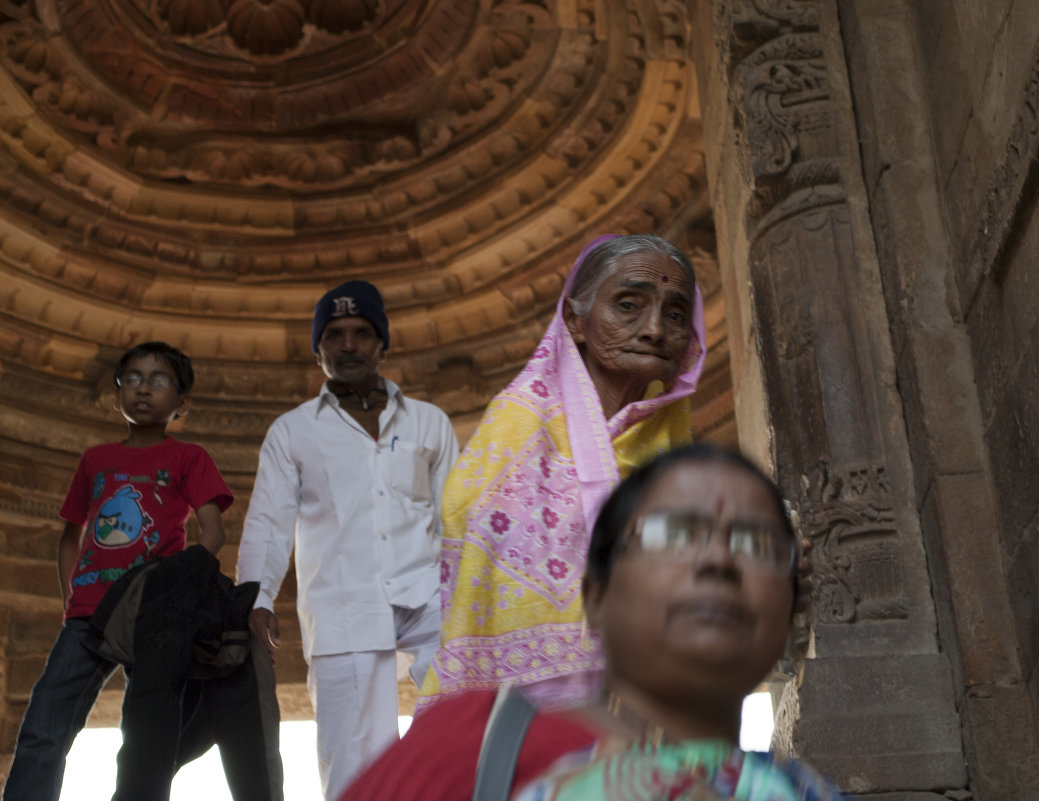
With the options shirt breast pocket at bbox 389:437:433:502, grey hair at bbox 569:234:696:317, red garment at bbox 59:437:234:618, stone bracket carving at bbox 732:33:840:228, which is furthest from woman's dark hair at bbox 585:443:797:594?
stone bracket carving at bbox 732:33:840:228

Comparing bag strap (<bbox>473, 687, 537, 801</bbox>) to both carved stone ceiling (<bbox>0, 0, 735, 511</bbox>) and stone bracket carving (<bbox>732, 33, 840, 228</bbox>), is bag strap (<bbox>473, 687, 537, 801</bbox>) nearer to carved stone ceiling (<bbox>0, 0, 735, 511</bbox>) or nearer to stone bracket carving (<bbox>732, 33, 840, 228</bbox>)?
stone bracket carving (<bbox>732, 33, 840, 228</bbox>)

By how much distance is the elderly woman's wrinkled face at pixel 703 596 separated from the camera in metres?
1.14

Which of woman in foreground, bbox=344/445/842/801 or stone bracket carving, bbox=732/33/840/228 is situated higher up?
stone bracket carving, bbox=732/33/840/228

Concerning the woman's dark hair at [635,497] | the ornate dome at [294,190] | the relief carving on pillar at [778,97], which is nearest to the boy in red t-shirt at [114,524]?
the relief carving on pillar at [778,97]

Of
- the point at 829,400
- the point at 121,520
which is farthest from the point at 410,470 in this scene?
the point at 829,400

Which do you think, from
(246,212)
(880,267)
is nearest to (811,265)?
(880,267)

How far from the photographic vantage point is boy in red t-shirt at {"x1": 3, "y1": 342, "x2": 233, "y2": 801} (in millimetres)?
3193

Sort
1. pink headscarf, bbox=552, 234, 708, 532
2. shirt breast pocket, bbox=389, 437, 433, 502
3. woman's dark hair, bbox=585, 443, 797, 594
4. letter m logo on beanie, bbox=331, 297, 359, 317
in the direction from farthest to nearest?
letter m logo on beanie, bbox=331, 297, 359, 317 → shirt breast pocket, bbox=389, 437, 433, 502 → pink headscarf, bbox=552, 234, 708, 532 → woman's dark hair, bbox=585, 443, 797, 594

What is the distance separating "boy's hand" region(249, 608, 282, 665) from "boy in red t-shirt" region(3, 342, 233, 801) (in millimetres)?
264

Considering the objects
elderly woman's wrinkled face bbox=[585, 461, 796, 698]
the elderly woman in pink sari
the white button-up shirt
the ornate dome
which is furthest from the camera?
the ornate dome

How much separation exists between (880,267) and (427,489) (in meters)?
1.50

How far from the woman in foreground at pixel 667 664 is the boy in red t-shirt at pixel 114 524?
234 cm

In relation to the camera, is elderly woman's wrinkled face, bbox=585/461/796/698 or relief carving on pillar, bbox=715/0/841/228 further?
relief carving on pillar, bbox=715/0/841/228

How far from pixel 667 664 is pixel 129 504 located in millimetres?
2789
